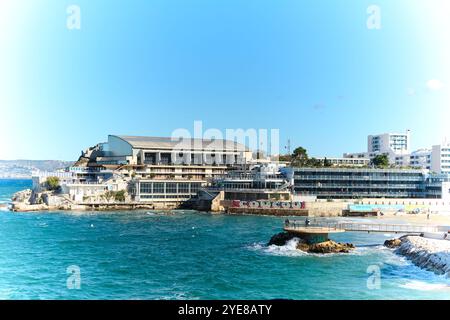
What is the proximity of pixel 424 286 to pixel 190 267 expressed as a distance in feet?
48.8

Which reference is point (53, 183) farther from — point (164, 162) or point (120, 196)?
point (164, 162)

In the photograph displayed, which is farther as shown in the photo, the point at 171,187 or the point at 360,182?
the point at 171,187

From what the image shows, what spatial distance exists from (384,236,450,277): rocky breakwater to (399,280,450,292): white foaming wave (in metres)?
2.60

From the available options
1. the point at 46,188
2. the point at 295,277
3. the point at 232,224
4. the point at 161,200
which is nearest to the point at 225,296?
the point at 295,277

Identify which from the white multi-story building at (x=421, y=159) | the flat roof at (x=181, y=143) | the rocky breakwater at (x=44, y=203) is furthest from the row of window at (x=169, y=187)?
A: the white multi-story building at (x=421, y=159)

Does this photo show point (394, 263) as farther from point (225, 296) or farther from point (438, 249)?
point (225, 296)

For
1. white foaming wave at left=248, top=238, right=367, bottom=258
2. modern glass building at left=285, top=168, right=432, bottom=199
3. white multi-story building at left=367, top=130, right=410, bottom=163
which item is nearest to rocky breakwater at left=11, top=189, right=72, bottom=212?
modern glass building at left=285, top=168, right=432, bottom=199

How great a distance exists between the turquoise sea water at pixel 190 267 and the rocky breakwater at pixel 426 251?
908mm

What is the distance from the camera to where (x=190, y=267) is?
34.4 m

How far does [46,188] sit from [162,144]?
27.1 m

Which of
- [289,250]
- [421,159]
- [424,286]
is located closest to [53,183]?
[289,250]

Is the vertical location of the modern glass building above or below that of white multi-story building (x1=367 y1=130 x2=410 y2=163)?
below

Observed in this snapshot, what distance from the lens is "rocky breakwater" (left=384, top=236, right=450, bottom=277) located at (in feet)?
107

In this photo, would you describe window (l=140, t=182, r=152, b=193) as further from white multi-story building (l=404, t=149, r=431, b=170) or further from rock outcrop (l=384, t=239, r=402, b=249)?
white multi-story building (l=404, t=149, r=431, b=170)
